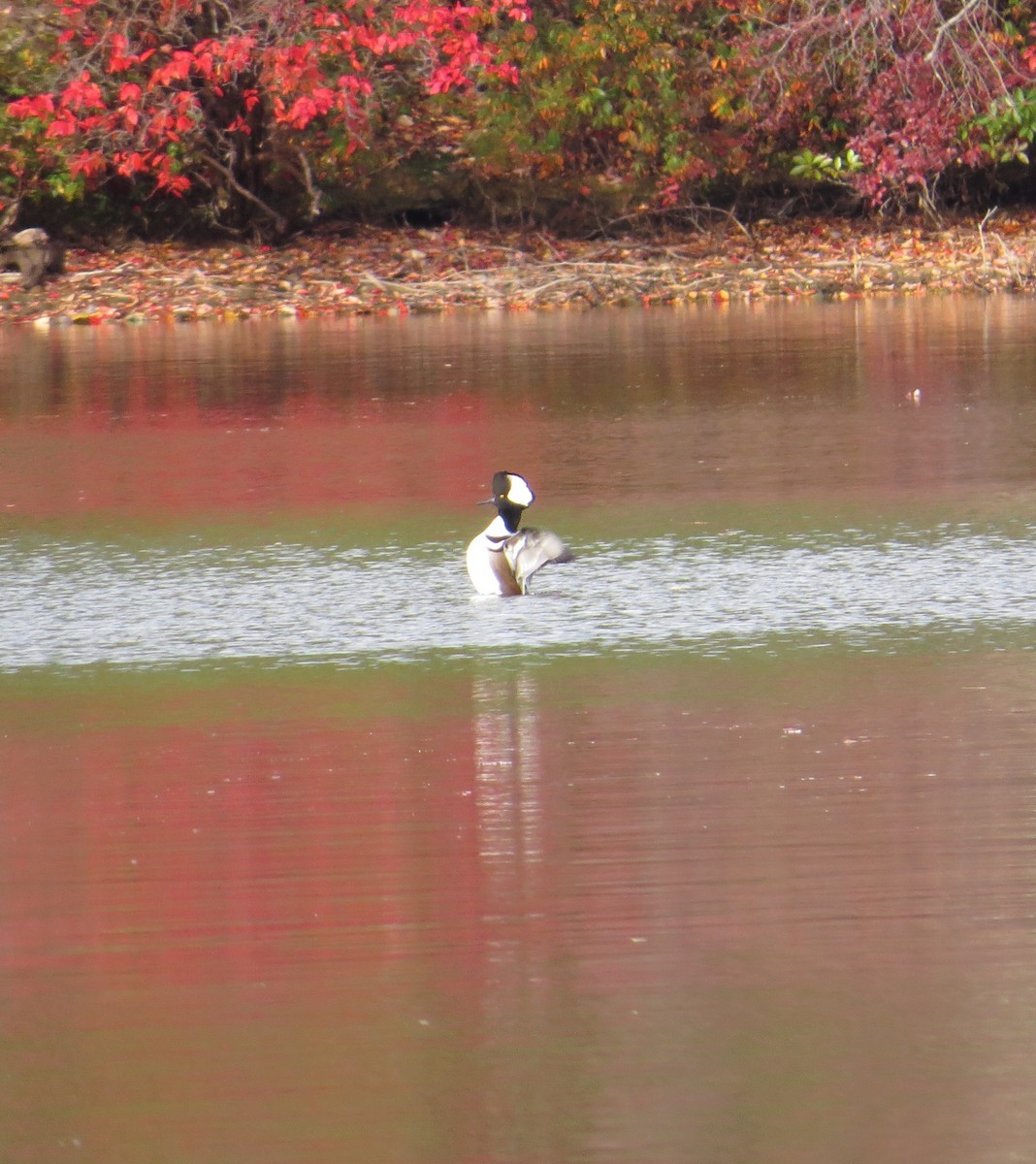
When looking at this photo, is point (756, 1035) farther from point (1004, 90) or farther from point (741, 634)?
point (1004, 90)

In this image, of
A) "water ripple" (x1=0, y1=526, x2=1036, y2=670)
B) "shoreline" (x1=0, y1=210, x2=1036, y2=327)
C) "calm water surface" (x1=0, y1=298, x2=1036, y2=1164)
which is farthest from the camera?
"shoreline" (x1=0, y1=210, x2=1036, y2=327)

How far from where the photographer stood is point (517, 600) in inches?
277

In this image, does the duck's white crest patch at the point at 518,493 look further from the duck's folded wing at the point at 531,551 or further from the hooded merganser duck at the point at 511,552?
the duck's folded wing at the point at 531,551

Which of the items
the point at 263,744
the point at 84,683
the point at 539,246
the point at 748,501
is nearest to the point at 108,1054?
the point at 263,744

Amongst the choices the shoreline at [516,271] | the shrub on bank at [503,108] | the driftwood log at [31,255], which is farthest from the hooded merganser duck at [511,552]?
the driftwood log at [31,255]

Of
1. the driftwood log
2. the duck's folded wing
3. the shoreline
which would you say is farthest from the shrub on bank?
the duck's folded wing

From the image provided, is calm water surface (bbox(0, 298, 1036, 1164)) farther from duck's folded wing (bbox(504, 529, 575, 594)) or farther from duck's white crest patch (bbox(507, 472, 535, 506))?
duck's white crest patch (bbox(507, 472, 535, 506))

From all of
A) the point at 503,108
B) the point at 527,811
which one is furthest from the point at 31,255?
the point at 527,811

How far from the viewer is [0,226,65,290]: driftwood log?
20.3 metres

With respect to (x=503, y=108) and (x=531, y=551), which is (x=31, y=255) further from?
(x=531, y=551)

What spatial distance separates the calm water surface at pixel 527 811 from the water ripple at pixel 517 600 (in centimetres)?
2

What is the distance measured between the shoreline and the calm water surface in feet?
30.4

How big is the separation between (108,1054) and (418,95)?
20.6 meters

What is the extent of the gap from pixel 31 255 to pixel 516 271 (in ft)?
14.4
